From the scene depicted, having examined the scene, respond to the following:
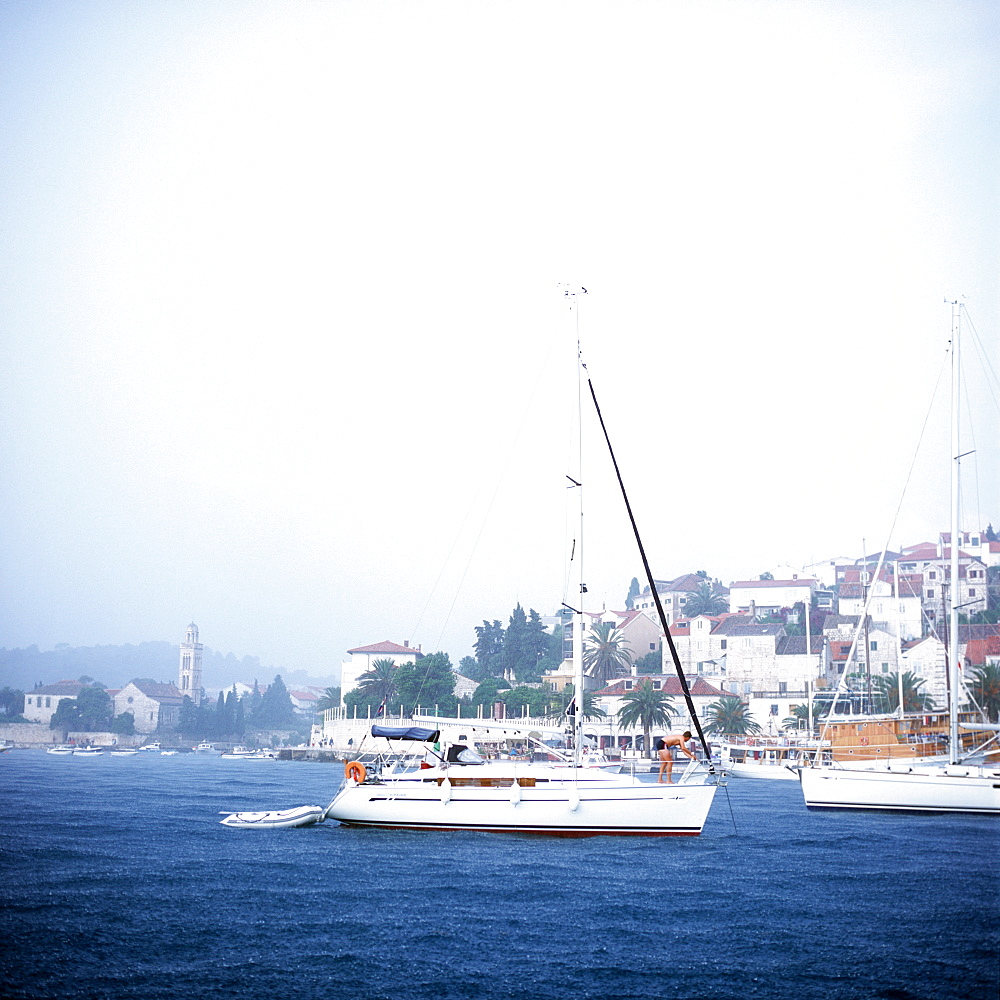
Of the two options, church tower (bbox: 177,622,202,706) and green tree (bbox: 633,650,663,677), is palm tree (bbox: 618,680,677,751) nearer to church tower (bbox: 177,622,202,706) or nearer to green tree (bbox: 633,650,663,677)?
green tree (bbox: 633,650,663,677)

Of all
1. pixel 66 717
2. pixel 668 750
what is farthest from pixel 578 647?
pixel 66 717

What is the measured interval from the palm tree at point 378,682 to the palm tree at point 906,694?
33296 millimetres

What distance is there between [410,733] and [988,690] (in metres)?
21.3

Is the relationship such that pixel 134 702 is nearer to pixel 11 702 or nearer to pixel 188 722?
pixel 188 722

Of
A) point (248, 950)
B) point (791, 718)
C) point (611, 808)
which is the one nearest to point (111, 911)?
point (248, 950)

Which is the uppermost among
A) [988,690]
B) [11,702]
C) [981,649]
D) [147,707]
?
[981,649]

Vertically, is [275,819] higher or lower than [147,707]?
higher

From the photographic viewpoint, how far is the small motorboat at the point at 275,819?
23.5 m

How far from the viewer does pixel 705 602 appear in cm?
8988

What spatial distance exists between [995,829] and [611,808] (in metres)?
8.75

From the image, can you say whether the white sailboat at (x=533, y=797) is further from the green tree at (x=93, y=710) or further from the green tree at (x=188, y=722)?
the green tree at (x=188, y=722)

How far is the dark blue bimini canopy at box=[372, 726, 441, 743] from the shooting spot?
22.0 metres

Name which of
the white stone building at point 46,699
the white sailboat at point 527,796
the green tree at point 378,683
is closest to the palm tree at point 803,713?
the green tree at point 378,683

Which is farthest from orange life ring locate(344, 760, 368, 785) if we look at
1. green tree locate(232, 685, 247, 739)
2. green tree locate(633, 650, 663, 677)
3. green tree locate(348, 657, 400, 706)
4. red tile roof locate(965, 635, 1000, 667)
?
green tree locate(232, 685, 247, 739)
